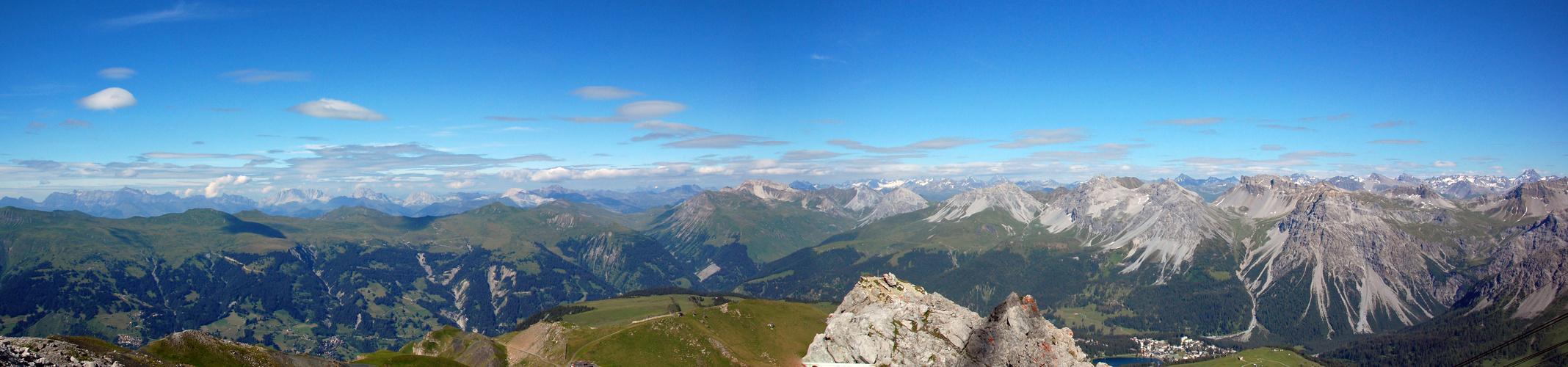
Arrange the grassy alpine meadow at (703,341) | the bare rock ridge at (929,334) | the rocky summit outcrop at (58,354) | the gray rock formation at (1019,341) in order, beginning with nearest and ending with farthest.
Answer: the rocky summit outcrop at (58,354)
the gray rock formation at (1019,341)
the bare rock ridge at (929,334)
the grassy alpine meadow at (703,341)

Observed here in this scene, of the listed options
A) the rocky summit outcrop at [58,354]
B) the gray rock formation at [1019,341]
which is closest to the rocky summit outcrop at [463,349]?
the rocky summit outcrop at [58,354]

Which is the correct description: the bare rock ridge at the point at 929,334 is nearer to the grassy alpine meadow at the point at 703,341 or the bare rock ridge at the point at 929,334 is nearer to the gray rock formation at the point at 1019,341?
the gray rock formation at the point at 1019,341

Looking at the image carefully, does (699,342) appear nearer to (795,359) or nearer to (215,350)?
(795,359)

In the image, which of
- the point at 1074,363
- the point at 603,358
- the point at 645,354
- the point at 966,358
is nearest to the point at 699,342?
the point at 645,354

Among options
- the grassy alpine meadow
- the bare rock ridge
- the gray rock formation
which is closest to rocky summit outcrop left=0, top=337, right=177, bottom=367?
the grassy alpine meadow

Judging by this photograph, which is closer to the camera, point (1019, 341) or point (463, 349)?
point (1019, 341)

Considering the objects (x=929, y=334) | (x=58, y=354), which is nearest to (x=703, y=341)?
(x=929, y=334)

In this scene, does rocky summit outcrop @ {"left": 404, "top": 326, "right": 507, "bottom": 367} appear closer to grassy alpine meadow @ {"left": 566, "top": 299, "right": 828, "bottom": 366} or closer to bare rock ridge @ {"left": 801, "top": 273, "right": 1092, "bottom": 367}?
grassy alpine meadow @ {"left": 566, "top": 299, "right": 828, "bottom": 366}

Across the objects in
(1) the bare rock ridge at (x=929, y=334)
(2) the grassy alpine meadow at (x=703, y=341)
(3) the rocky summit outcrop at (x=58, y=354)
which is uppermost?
(3) the rocky summit outcrop at (x=58, y=354)

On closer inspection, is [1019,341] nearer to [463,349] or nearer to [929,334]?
[929,334]
